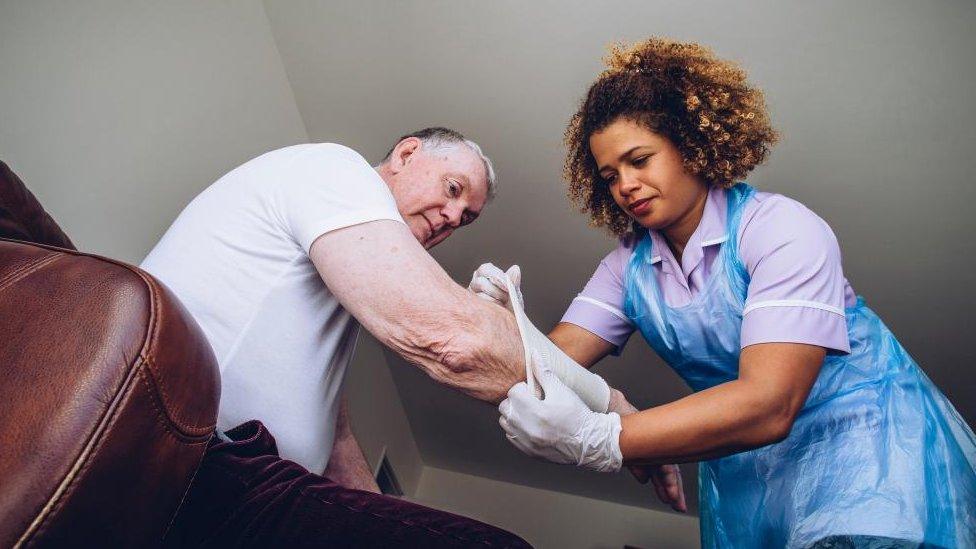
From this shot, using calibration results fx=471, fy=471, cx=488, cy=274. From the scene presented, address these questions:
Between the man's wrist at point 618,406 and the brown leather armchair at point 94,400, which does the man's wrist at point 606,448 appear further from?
the brown leather armchair at point 94,400

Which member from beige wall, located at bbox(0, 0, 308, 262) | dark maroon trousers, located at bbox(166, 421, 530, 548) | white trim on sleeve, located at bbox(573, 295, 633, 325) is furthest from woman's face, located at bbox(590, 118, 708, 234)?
beige wall, located at bbox(0, 0, 308, 262)

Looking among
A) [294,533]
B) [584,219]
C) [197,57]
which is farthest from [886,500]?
[197,57]

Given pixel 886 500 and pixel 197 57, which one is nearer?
pixel 886 500

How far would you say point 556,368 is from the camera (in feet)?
2.68

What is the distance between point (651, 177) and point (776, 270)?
0.32 meters

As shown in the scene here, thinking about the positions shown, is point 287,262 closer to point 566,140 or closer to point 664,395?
point 566,140

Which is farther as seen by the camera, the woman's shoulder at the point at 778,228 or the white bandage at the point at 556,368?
the woman's shoulder at the point at 778,228

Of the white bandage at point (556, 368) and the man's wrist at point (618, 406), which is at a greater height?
the white bandage at point (556, 368)

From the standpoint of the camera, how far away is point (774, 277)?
0.86 m

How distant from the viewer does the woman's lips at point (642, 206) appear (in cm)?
106

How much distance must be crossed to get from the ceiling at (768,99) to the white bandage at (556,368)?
765 millimetres

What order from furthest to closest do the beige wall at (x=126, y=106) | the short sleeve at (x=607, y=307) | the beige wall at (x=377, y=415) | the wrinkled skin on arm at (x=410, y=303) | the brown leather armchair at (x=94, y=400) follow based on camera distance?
the beige wall at (x=377, y=415)
the short sleeve at (x=607, y=307)
the beige wall at (x=126, y=106)
the wrinkled skin on arm at (x=410, y=303)
the brown leather armchair at (x=94, y=400)

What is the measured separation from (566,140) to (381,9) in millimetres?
700

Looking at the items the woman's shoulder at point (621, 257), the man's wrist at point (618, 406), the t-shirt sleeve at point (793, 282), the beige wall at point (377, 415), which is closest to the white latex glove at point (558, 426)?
the man's wrist at point (618, 406)
